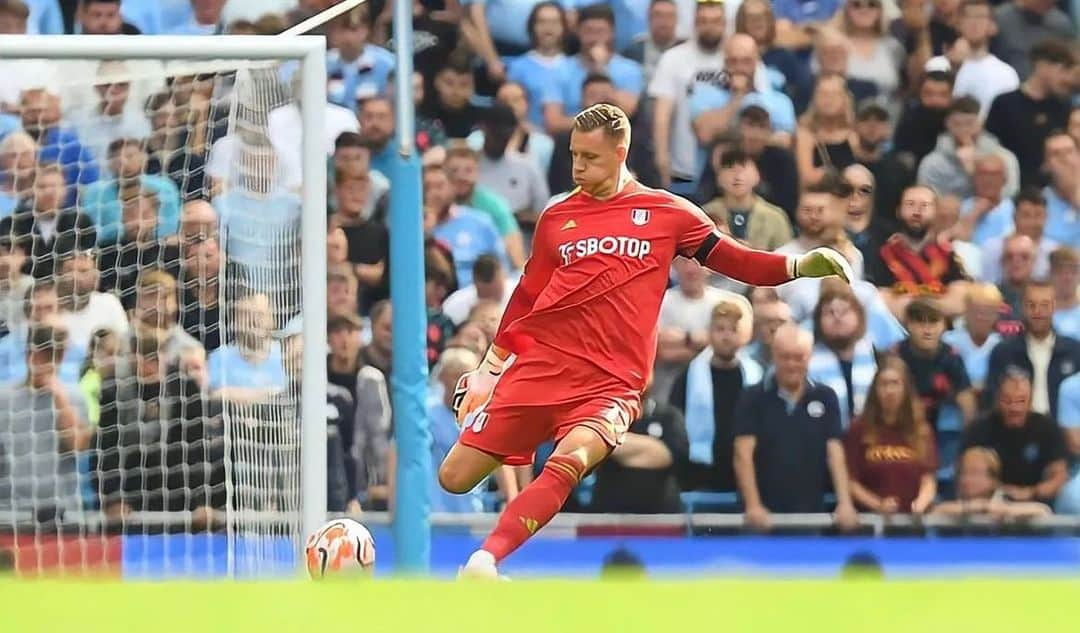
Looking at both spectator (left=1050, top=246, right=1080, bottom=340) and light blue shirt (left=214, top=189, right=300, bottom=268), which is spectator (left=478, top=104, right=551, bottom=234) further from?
spectator (left=1050, top=246, right=1080, bottom=340)

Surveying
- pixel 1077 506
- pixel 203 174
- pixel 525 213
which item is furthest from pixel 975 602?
pixel 525 213

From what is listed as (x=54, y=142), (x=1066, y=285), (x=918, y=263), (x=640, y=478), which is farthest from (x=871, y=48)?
(x=54, y=142)

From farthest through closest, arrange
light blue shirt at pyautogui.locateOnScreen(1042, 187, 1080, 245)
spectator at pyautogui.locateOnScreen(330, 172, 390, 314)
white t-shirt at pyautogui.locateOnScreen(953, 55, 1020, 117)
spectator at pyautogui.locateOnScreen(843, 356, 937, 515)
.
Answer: white t-shirt at pyautogui.locateOnScreen(953, 55, 1020, 117)
light blue shirt at pyautogui.locateOnScreen(1042, 187, 1080, 245)
spectator at pyautogui.locateOnScreen(330, 172, 390, 314)
spectator at pyautogui.locateOnScreen(843, 356, 937, 515)

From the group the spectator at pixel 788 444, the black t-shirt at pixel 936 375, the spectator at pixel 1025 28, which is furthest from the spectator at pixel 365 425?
the spectator at pixel 1025 28

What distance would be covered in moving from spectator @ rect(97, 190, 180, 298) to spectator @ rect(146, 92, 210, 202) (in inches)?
5.1

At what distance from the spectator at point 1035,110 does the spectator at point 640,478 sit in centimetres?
319

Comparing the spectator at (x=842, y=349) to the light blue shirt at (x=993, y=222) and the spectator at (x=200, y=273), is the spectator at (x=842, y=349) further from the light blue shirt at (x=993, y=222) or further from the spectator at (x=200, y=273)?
the spectator at (x=200, y=273)

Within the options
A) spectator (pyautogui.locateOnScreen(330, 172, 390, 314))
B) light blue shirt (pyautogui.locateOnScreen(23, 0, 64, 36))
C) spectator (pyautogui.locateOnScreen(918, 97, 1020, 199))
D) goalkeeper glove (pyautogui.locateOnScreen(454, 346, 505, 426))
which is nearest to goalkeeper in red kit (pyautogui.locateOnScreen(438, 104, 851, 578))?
goalkeeper glove (pyautogui.locateOnScreen(454, 346, 505, 426))

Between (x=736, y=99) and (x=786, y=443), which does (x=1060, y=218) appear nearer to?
(x=736, y=99)

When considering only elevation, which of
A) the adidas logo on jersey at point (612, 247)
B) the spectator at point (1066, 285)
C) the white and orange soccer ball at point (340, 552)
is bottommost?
the white and orange soccer ball at point (340, 552)

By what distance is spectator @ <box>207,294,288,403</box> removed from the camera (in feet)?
30.5

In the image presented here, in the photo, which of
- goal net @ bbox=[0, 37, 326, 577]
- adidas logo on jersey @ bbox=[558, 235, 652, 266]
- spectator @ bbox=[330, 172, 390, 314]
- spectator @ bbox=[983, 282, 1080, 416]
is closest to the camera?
adidas logo on jersey @ bbox=[558, 235, 652, 266]

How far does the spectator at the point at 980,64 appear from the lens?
12.6 metres

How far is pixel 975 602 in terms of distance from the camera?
409cm
